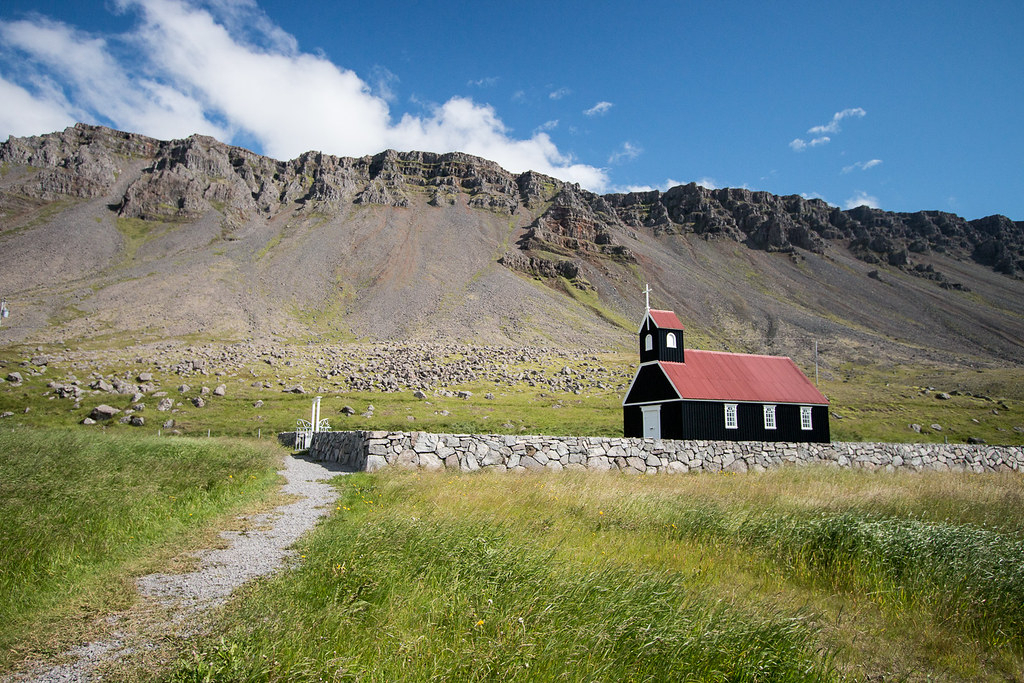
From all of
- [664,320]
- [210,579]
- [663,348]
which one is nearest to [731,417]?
[663,348]

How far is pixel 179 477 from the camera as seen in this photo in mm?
12578

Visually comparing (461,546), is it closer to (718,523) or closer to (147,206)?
(718,523)

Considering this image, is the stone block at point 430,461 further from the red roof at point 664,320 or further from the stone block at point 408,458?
the red roof at point 664,320

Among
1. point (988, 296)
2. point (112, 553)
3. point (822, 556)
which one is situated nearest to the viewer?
point (112, 553)

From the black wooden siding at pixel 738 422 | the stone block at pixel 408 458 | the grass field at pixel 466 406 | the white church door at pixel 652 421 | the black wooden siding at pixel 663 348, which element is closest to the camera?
the stone block at pixel 408 458

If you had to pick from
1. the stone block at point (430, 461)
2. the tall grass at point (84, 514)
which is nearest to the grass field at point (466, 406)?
the stone block at point (430, 461)

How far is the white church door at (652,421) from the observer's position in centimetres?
3272

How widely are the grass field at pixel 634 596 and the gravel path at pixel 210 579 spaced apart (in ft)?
1.94

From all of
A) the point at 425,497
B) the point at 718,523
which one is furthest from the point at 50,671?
the point at 718,523

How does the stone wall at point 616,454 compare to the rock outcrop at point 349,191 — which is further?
the rock outcrop at point 349,191

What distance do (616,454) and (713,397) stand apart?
39.8 ft

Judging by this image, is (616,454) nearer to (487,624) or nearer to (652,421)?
(652,421)

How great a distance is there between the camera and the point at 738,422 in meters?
32.1

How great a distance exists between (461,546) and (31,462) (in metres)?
9.20
